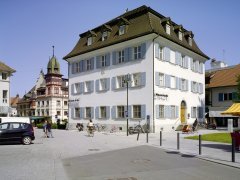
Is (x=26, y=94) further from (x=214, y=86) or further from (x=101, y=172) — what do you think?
(x=101, y=172)

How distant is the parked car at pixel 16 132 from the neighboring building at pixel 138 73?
11.1m

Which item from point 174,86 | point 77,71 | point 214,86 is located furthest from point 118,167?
point 214,86

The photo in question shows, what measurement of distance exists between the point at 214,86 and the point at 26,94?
226ft

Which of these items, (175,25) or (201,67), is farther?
(201,67)

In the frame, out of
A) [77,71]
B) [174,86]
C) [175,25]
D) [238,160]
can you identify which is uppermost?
[175,25]

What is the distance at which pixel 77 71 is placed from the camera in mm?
40531

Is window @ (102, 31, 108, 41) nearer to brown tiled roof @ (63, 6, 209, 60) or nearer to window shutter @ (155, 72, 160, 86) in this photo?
brown tiled roof @ (63, 6, 209, 60)

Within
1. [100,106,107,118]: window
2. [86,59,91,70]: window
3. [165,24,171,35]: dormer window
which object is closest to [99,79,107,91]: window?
[100,106,107,118]: window

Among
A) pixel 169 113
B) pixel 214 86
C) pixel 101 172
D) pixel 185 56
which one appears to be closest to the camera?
pixel 101 172

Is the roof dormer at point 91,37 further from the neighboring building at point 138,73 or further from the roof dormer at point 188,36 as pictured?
the roof dormer at point 188,36

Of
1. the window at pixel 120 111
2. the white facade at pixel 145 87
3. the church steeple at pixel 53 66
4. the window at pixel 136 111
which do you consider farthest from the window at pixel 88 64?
the church steeple at pixel 53 66

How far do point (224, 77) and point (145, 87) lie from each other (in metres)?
20.3

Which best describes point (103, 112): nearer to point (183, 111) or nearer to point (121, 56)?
point (121, 56)

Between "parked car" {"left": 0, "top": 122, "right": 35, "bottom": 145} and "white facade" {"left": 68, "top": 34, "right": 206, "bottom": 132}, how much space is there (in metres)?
13.8
